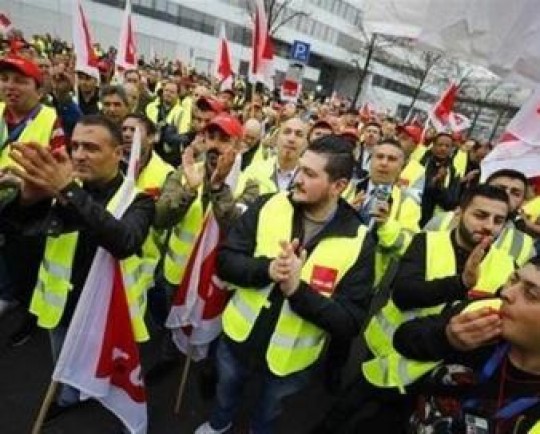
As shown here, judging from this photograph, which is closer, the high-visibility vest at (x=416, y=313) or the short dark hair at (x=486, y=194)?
the high-visibility vest at (x=416, y=313)

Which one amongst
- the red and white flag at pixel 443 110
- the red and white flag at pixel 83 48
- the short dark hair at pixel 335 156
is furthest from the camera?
the red and white flag at pixel 443 110

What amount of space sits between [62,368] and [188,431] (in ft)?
3.68

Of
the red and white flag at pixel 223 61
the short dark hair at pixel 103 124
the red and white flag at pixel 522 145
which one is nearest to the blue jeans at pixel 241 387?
the short dark hair at pixel 103 124

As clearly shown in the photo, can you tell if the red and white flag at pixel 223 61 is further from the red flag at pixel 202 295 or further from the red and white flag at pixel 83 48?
the red flag at pixel 202 295

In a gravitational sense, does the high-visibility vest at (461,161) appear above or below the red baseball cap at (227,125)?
below

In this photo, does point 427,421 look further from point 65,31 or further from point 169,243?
point 65,31

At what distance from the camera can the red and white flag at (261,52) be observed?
262 inches

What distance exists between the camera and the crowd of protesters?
2.42 metres

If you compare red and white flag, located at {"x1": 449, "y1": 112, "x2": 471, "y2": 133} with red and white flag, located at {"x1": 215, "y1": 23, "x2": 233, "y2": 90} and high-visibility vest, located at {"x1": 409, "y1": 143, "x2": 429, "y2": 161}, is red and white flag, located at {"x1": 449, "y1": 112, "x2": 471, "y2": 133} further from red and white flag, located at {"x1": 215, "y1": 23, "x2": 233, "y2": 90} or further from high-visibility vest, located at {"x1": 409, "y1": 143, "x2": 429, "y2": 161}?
red and white flag, located at {"x1": 215, "y1": 23, "x2": 233, "y2": 90}

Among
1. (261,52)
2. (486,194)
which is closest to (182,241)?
(486,194)

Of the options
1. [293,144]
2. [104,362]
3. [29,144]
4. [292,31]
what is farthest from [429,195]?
[292,31]

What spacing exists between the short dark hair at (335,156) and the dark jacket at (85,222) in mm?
992

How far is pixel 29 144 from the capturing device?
7.97 ft

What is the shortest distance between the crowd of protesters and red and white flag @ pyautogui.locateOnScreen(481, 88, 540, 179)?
22cm
